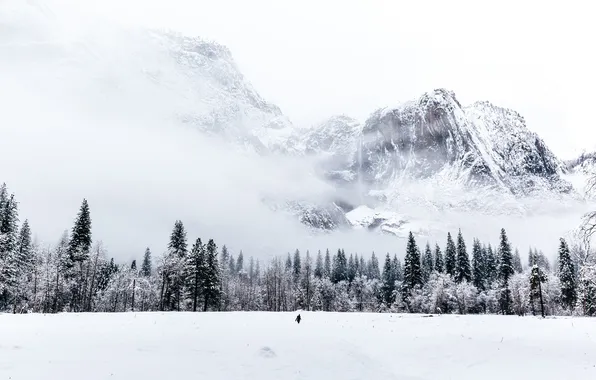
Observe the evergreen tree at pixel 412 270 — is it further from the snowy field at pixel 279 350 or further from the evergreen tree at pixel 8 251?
the evergreen tree at pixel 8 251

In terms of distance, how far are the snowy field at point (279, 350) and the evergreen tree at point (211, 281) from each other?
33.8 m

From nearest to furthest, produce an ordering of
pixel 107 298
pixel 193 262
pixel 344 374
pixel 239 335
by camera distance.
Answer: pixel 344 374 < pixel 239 335 < pixel 193 262 < pixel 107 298

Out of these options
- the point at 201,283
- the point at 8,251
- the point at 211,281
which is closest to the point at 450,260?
the point at 211,281

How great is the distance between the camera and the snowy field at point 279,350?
19875mm

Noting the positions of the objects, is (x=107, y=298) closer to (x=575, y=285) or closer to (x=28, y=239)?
(x=28, y=239)

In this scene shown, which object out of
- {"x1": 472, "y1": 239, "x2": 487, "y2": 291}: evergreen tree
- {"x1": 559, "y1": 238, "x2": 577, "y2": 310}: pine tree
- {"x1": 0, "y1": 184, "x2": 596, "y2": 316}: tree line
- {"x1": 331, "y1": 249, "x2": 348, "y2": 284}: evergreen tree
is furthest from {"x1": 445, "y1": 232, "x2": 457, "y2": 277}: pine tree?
{"x1": 331, "y1": 249, "x2": 348, "y2": 284}: evergreen tree

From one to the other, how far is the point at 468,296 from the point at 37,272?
79012 mm

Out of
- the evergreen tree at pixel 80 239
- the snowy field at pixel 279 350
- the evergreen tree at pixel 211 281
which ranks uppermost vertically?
the evergreen tree at pixel 80 239

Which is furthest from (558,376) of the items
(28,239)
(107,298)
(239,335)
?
(107,298)

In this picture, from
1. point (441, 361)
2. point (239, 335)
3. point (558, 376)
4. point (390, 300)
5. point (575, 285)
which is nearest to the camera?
point (558, 376)

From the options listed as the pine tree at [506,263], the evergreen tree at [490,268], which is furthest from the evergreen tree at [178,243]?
the evergreen tree at [490,268]

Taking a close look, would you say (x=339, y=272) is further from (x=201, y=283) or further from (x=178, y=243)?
(x=178, y=243)

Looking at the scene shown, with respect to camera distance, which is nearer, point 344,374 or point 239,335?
point 344,374

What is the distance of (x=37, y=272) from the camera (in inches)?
2685
